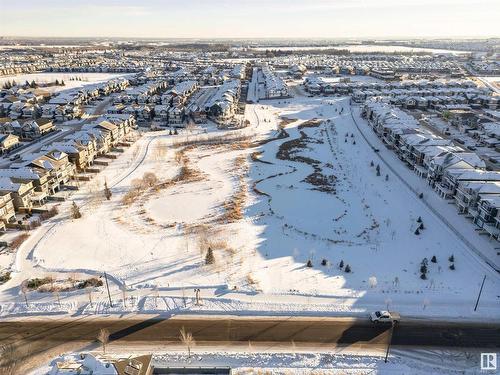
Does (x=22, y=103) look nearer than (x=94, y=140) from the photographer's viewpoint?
No

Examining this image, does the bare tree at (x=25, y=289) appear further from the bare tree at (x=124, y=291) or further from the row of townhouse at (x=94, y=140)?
the row of townhouse at (x=94, y=140)

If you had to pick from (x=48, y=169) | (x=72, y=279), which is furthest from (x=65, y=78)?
(x=72, y=279)

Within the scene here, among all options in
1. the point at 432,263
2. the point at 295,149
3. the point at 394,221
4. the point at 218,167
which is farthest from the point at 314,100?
the point at 432,263

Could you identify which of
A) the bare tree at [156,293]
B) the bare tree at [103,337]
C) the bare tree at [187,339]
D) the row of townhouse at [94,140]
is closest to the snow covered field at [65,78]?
the row of townhouse at [94,140]

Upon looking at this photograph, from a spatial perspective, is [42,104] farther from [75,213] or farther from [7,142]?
[75,213]

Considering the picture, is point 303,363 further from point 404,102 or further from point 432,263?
point 404,102

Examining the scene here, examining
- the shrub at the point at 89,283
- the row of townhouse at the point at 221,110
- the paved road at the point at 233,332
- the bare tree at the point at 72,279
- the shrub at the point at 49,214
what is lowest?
the paved road at the point at 233,332
